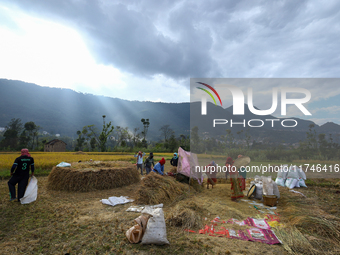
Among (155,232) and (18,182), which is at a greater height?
(18,182)

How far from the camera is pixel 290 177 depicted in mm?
A: 8773

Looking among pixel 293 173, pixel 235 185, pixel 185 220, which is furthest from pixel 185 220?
pixel 293 173

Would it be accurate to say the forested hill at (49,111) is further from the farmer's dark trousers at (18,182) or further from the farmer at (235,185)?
the farmer at (235,185)

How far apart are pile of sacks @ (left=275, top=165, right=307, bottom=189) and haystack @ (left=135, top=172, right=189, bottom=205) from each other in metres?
5.33

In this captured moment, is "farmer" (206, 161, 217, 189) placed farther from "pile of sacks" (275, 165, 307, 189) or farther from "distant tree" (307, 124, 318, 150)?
"distant tree" (307, 124, 318, 150)

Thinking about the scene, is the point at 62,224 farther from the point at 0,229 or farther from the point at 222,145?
the point at 222,145

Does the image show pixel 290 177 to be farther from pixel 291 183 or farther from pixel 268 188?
pixel 268 188

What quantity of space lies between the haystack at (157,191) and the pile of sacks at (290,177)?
5.33 meters

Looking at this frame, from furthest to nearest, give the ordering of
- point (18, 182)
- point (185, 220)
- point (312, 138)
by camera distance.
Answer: point (312, 138), point (18, 182), point (185, 220)

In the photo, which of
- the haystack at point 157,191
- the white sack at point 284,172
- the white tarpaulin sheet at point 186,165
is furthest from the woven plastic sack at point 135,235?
the white sack at point 284,172

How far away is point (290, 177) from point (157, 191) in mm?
6788

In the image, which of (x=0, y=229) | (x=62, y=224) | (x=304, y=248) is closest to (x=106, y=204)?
(x=62, y=224)

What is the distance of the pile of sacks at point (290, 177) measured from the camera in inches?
337

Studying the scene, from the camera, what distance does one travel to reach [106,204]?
5992mm
